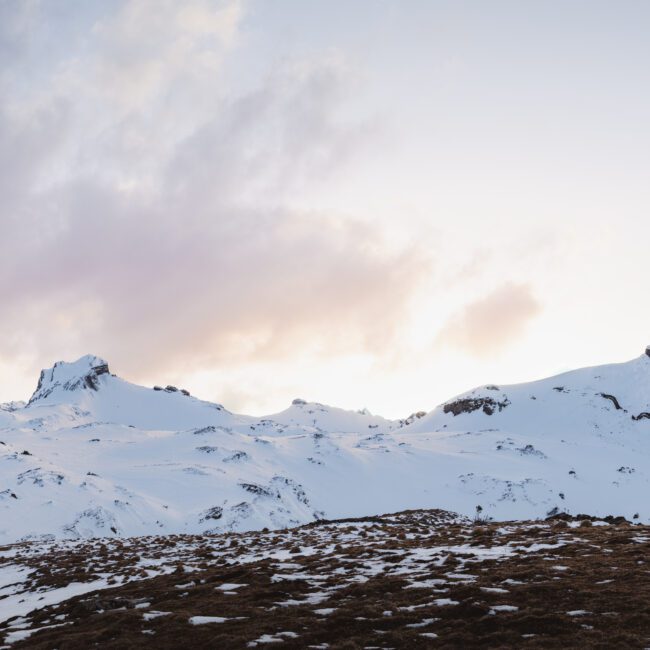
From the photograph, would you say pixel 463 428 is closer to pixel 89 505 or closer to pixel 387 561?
pixel 89 505

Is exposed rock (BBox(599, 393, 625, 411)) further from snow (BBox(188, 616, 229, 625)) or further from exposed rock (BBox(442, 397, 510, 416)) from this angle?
snow (BBox(188, 616, 229, 625))

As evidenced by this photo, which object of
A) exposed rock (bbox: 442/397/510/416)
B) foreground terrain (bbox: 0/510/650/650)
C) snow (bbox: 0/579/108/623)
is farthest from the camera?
exposed rock (bbox: 442/397/510/416)

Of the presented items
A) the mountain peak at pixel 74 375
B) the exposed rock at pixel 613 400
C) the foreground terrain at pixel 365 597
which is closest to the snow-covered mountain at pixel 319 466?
the exposed rock at pixel 613 400

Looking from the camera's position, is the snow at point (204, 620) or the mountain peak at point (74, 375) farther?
the mountain peak at point (74, 375)

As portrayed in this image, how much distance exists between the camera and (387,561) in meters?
20.4

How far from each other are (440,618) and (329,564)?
8860mm

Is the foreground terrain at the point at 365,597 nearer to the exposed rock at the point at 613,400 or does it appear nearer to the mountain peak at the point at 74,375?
the exposed rock at the point at 613,400

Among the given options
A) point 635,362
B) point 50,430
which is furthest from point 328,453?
point 635,362

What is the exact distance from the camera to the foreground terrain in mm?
11359

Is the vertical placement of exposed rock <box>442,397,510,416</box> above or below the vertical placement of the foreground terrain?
above

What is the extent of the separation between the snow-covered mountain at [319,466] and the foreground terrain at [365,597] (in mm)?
23491

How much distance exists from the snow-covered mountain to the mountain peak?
30.9 ft

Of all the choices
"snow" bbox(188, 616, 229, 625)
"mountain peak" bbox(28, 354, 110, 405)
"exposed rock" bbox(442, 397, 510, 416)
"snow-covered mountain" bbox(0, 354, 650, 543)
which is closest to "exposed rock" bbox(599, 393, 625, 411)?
"snow-covered mountain" bbox(0, 354, 650, 543)

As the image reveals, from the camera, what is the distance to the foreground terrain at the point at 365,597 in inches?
447
